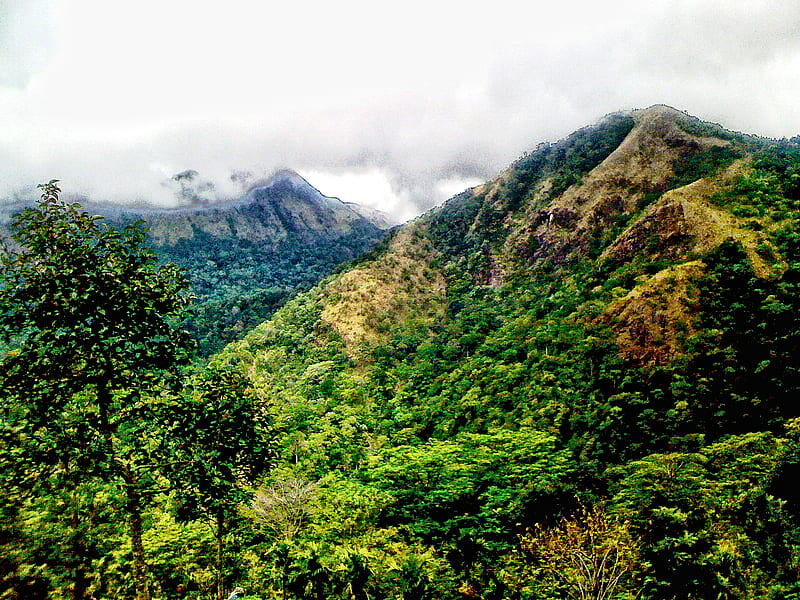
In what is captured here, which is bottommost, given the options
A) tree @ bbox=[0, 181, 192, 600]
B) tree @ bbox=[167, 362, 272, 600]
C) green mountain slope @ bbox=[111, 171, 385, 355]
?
tree @ bbox=[167, 362, 272, 600]

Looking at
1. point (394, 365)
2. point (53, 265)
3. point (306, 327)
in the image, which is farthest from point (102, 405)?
point (306, 327)

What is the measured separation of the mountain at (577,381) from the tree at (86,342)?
179 cm

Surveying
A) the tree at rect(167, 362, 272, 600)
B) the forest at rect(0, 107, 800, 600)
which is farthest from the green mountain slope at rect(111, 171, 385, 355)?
the tree at rect(167, 362, 272, 600)

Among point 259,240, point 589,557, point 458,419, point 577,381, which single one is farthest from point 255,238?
point 589,557

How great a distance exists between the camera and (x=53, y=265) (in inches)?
198

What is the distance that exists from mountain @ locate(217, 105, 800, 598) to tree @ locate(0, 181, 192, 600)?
1787 millimetres

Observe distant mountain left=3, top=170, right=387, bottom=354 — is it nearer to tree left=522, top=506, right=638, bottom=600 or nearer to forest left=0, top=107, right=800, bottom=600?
forest left=0, top=107, right=800, bottom=600

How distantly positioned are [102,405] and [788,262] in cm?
3335

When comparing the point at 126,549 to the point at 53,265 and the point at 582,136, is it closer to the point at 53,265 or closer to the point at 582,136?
the point at 53,265

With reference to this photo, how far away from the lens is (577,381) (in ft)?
84.6

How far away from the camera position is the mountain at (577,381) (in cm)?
1152

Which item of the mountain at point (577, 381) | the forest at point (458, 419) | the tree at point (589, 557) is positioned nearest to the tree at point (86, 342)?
the forest at point (458, 419)

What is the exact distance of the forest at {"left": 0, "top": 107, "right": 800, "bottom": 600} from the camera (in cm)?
504

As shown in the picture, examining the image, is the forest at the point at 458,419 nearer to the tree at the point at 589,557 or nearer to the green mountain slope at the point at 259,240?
the tree at the point at 589,557
